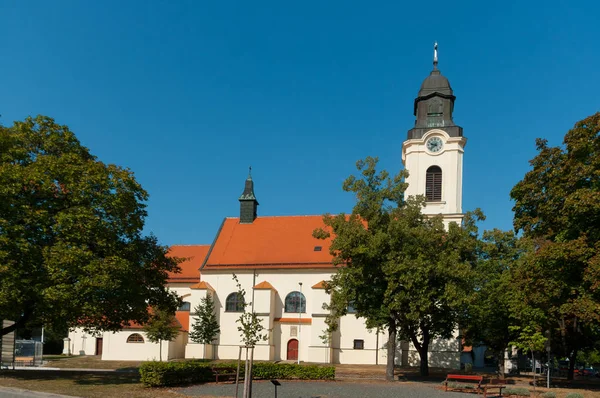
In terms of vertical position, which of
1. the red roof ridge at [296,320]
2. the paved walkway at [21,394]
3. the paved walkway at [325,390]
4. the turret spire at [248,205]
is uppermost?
the turret spire at [248,205]

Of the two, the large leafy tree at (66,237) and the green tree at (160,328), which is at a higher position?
the large leafy tree at (66,237)

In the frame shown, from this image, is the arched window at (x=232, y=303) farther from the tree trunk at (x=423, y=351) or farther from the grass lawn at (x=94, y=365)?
the tree trunk at (x=423, y=351)

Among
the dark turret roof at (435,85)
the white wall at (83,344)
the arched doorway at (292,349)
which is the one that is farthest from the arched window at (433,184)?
the white wall at (83,344)

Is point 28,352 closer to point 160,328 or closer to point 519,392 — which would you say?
point 160,328

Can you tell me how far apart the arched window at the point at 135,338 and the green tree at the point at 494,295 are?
83.1 ft

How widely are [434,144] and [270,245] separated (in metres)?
16.2

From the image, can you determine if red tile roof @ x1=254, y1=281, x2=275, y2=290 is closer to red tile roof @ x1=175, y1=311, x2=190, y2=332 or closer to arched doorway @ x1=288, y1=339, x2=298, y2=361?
arched doorway @ x1=288, y1=339, x2=298, y2=361

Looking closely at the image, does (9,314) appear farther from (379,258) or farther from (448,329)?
(448,329)

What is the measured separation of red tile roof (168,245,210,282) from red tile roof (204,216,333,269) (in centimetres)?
350

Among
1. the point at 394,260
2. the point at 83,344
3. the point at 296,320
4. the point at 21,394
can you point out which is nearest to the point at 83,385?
the point at 21,394

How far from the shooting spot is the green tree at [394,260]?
1022 inches

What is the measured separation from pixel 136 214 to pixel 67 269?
462 cm

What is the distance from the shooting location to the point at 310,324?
144 ft

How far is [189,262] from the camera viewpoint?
170 feet
